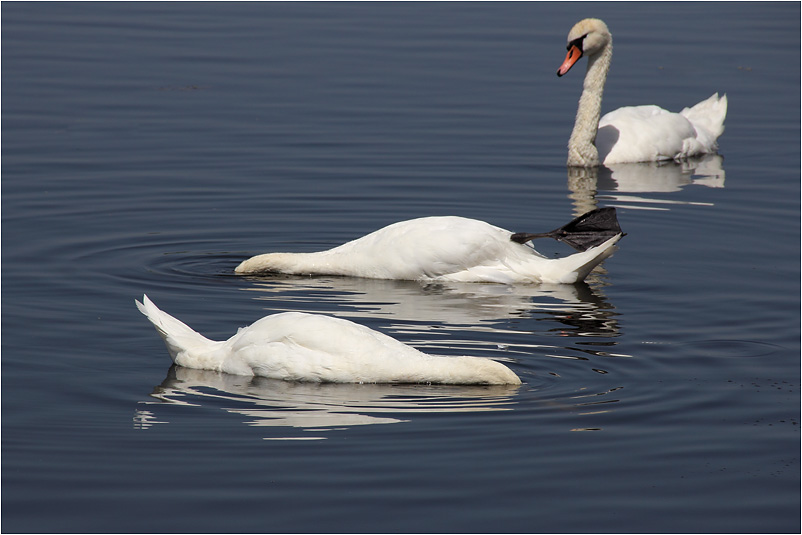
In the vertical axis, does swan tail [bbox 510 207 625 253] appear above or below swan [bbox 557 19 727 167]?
below

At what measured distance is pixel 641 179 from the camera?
57.2 ft

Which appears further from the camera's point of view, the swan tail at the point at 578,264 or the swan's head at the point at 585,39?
the swan's head at the point at 585,39

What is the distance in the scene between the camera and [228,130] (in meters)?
18.7

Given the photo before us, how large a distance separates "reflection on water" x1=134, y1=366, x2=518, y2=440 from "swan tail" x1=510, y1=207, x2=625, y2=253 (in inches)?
140

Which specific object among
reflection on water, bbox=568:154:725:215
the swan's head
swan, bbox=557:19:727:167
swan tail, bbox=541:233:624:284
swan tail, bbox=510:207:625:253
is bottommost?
swan tail, bbox=541:233:624:284

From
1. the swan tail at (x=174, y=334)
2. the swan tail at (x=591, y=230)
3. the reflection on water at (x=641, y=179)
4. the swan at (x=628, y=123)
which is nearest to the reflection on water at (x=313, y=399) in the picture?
the swan tail at (x=174, y=334)

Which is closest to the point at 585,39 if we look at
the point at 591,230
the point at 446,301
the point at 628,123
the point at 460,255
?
the point at 628,123

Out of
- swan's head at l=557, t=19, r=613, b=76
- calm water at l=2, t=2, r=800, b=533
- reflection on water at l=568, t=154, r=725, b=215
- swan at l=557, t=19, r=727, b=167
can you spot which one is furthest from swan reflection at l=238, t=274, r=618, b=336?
swan's head at l=557, t=19, r=613, b=76

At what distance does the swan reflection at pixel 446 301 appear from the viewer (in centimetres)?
1091

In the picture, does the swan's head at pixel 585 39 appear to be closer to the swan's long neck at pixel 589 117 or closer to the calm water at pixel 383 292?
the swan's long neck at pixel 589 117

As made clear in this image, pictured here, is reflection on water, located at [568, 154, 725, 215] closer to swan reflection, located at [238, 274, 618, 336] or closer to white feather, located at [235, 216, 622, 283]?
white feather, located at [235, 216, 622, 283]

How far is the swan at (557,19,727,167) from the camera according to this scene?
1836 centimetres

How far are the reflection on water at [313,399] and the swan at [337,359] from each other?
6cm

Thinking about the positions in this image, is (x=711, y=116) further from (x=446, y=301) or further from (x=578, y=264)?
(x=446, y=301)
